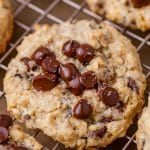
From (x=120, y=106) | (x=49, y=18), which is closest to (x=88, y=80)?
(x=120, y=106)

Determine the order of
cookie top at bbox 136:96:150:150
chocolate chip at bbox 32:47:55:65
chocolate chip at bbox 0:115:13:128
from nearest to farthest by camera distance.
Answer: cookie top at bbox 136:96:150:150
chocolate chip at bbox 0:115:13:128
chocolate chip at bbox 32:47:55:65

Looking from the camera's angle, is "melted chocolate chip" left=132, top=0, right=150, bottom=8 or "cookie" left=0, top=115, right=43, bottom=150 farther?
"melted chocolate chip" left=132, top=0, right=150, bottom=8

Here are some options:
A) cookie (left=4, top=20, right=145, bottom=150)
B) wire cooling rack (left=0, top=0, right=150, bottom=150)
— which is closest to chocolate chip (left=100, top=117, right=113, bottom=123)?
cookie (left=4, top=20, right=145, bottom=150)

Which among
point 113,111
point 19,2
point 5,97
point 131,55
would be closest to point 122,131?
point 113,111

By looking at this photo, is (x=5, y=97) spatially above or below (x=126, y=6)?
below

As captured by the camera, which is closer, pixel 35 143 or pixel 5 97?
pixel 35 143

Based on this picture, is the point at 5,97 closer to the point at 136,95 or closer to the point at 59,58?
the point at 59,58

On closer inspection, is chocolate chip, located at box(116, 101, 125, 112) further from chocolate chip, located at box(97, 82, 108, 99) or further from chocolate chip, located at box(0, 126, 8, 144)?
chocolate chip, located at box(0, 126, 8, 144)

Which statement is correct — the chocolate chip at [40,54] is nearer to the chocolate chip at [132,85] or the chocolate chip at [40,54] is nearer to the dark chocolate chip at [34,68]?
the dark chocolate chip at [34,68]
